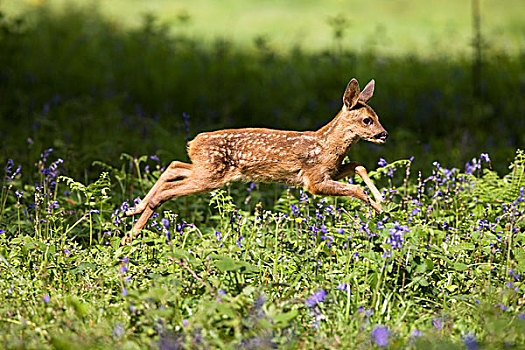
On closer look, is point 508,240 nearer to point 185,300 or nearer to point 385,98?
point 185,300

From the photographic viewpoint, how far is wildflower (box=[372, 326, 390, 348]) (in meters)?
3.46

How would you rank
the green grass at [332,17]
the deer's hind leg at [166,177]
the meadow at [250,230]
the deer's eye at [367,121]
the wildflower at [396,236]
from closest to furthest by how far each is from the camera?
the meadow at [250,230] → the wildflower at [396,236] → the deer's eye at [367,121] → the deer's hind leg at [166,177] → the green grass at [332,17]

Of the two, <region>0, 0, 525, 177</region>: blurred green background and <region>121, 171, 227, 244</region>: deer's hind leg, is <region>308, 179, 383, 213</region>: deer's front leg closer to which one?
<region>121, 171, 227, 244</region>: deer's hind leg

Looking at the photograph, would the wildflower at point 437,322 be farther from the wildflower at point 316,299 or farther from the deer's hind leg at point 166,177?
the deer's hind leg at point 166,177

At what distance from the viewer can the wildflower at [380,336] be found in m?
3.46

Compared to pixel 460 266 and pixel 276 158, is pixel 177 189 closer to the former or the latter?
pixel 276 158

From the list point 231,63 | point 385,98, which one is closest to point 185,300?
point 385,98

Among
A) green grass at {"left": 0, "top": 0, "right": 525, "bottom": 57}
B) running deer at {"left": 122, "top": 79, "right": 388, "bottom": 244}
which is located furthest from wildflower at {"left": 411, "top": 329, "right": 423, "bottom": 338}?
green grass at {"left": 0, "top": 0, "right": 525, "bottom": 57}

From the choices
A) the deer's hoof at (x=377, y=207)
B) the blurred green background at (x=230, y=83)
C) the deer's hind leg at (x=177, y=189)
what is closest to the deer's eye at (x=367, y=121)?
the deer's hoof at (x=377, y=207)

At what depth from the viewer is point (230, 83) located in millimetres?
10344

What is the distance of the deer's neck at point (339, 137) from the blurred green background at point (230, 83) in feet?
6.87

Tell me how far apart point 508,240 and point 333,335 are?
1339 millimetres

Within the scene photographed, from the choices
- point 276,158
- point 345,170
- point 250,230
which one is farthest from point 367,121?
point 250,230

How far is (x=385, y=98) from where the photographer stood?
9.81 metres
